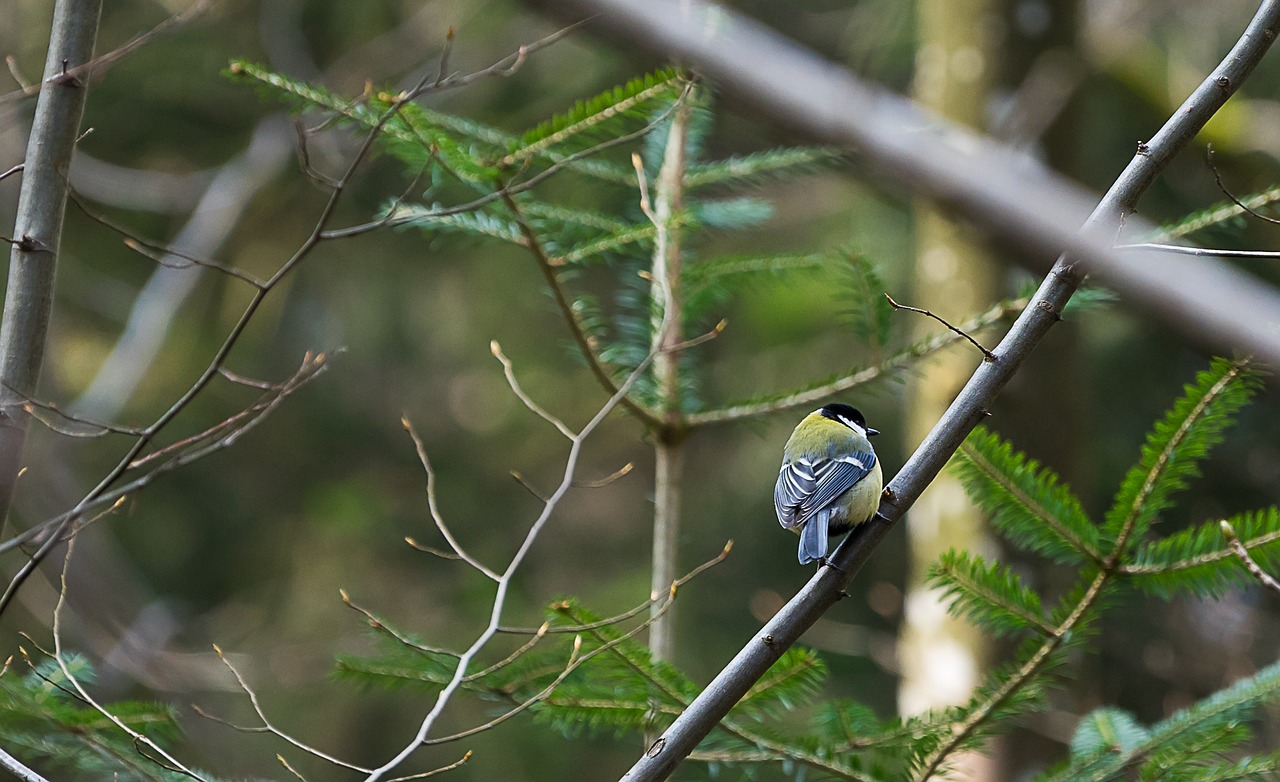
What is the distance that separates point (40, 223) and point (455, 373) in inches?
269

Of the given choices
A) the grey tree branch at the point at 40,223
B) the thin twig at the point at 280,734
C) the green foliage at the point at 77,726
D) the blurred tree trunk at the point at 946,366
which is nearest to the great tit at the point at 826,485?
the blurred tree trunk at the point at 946,366

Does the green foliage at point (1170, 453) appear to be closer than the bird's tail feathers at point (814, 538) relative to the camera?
Yes

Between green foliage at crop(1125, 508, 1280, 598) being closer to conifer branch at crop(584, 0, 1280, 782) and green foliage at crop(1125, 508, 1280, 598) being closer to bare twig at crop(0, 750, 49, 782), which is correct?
conifer branch at crop(584, 0, 1280, 782)

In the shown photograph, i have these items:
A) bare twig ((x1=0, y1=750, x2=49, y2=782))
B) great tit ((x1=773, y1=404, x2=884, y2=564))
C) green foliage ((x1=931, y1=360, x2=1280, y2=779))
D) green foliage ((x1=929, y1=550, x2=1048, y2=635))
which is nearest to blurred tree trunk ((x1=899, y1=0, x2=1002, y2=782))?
great tit ((x1=773, y1=404, x2=884, y2=564))

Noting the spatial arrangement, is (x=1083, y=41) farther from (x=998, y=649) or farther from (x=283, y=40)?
(x=283, y=40)

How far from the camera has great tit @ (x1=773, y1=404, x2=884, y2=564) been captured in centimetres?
215

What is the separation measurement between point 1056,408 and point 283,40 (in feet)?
15.4

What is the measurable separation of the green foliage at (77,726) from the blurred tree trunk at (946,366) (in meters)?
2.18

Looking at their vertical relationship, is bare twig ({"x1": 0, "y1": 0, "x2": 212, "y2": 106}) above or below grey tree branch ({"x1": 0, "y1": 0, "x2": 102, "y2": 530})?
above

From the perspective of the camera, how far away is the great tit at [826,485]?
2146 mm

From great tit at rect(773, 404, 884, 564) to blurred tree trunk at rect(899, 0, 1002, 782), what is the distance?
748 mm

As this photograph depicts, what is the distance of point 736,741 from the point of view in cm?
193

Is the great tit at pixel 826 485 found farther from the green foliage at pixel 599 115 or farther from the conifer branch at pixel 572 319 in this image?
the green foliage at pixel 599 115

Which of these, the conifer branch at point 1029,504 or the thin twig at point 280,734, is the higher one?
the conifer branch at point 1029,504
